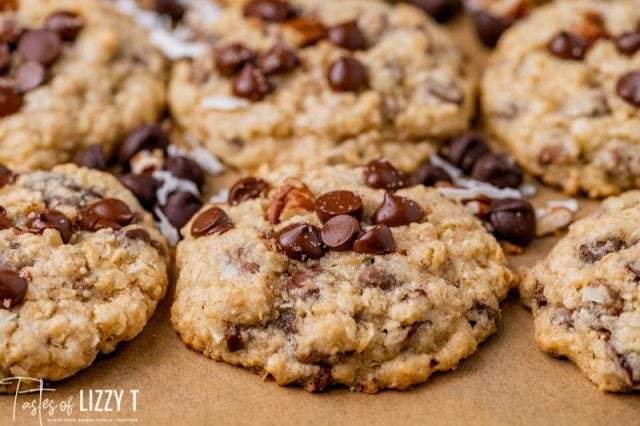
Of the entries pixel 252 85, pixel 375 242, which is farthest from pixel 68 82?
pixel 375 242

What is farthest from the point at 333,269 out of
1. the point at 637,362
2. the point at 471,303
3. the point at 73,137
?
the point at 73,137

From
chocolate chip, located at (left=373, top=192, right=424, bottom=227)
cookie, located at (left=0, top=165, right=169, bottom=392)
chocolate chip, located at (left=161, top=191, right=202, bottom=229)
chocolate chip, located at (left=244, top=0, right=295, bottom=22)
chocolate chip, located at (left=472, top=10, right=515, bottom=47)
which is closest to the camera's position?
cookie, located at (left=0, top=165, right=169, bottom=392)

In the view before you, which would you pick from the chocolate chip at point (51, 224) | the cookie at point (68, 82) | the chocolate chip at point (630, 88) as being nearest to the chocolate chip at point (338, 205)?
the chocolate chip at point (51, 224)

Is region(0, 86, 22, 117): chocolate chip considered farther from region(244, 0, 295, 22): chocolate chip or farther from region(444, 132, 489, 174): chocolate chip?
region(444, 132, 489, 174): chocolate chip

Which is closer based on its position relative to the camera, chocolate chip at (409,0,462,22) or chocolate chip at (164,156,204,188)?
chocolate chip at (164,156,204,188)

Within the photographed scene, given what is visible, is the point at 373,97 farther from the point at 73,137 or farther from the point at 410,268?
the point at 73,137

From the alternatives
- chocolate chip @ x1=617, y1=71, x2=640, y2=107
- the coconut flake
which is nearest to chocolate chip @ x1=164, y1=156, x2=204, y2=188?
the coconut flake
